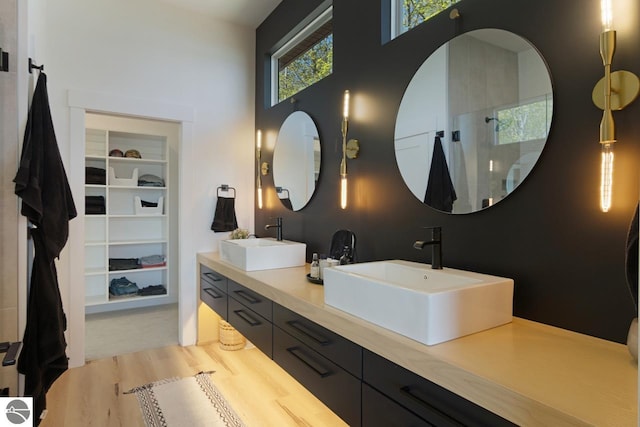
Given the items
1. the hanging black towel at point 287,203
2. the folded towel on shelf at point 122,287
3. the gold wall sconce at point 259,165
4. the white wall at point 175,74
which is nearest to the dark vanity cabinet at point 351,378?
the hanging black towel at point 287,203

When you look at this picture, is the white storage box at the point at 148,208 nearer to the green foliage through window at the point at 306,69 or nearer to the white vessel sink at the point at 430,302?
the green foliage through window at the point at 306,69

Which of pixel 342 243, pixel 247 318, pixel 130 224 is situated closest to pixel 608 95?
pixel 342 243

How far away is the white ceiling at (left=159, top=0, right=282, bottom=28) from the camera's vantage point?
3.08m

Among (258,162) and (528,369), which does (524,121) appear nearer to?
(528,369)

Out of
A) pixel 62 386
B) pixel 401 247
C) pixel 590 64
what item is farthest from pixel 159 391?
pixel 590 64

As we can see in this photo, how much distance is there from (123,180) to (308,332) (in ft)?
11.8

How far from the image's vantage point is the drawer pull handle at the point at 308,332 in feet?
4.95

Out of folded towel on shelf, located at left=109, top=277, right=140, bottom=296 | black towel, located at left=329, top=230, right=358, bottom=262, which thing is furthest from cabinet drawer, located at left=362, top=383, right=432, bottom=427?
folded towel on shelf, located at left=109, top=277, right=140, bottom=296

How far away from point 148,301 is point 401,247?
3.68 meters

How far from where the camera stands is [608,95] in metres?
1.10

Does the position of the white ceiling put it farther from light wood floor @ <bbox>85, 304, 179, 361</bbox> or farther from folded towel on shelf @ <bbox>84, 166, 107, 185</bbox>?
light wood floor @ <bbox>85, 304, 179, 361</bbox>

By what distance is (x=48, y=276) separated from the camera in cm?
191

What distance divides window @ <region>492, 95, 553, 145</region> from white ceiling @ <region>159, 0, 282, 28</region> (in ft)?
8.03

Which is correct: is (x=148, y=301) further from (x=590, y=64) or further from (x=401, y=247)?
(x=590, y=64)
